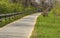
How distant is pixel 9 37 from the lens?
14336 millimetres

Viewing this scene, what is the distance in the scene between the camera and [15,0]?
5794 cm

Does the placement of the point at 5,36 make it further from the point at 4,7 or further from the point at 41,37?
the point at 4,7

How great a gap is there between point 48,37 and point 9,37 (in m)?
2.10

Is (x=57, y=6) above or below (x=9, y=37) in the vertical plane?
above

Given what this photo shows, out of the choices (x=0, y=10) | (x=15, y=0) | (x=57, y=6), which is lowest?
(x=15, y=0)

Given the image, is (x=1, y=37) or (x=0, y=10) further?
(x=0, y=10)

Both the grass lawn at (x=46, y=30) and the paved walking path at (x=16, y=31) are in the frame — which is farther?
the paved walking path at (x=16, y=31)

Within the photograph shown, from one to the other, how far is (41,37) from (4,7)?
16.3 meters

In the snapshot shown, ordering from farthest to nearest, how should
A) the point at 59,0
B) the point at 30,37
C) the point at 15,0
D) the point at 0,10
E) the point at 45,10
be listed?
the point at 15,0
the point at 45,10
the point at 0,10
the point at 30,37
the point at 59,0

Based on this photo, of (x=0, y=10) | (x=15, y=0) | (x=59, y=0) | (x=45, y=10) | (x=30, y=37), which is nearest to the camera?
(x=59, y=0)

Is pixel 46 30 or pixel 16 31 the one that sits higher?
pixel 16 31

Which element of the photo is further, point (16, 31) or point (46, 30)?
point (46, 30)

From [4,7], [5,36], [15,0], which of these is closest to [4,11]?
[4,7]

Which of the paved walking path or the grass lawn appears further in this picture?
the paved walking path
